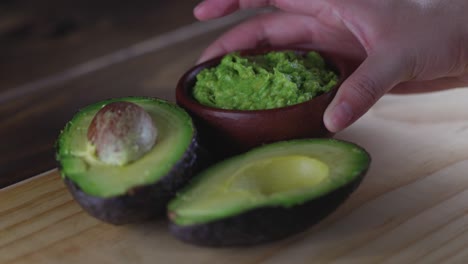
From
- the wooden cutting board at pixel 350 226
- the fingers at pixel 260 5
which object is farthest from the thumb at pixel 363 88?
the fingers at pixel 260 5

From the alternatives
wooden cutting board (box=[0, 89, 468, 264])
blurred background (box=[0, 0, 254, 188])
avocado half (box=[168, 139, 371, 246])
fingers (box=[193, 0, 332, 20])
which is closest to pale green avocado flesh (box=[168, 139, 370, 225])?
avocado half (box=[168, 139, 371, 246])

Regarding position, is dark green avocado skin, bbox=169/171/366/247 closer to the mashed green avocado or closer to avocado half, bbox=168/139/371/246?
avocado half, bbox=168/139/371/246

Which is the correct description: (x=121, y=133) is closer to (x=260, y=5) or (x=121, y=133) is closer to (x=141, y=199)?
(x=141, y=199)

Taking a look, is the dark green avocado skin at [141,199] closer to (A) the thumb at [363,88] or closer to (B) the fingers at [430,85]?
(A) the thumb at [363,88]

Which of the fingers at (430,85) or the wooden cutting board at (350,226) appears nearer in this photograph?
the wooden cutting board at (350,226)

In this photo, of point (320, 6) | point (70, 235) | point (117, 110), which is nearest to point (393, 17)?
point (320, 6)

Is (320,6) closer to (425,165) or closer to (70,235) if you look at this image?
(425,165)

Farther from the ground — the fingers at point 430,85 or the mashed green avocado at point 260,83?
the mashed green avocado at point 260,83
